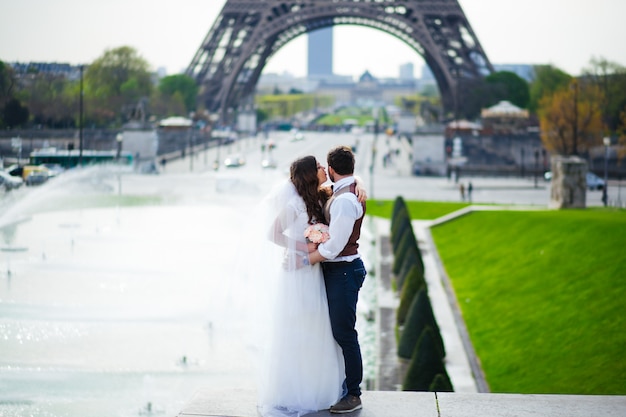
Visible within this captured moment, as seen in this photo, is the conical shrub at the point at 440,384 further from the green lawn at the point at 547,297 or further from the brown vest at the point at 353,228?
the brown vest at the point at 353,228

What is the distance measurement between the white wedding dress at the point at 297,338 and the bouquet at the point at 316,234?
0.06 metres

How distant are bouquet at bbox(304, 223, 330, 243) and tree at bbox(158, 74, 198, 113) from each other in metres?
75.4

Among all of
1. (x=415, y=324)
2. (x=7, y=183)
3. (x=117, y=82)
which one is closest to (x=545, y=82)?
(x=117, y=82)

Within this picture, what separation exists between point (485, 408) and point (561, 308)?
10161 millimetres

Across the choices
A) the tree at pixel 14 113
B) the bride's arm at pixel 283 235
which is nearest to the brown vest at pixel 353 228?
the bride's arm at pixel 283 235

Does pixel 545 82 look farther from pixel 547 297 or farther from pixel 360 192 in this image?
pixel 360 192

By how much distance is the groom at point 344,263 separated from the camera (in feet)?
22.0

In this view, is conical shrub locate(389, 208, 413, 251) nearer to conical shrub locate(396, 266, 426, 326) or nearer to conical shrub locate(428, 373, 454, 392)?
conical shrub locate(396, 266, 426, 326)

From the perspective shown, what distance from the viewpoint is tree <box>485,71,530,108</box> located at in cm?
7788

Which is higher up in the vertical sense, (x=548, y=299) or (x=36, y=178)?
(x=36, y=178)

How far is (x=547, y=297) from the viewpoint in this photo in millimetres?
17312

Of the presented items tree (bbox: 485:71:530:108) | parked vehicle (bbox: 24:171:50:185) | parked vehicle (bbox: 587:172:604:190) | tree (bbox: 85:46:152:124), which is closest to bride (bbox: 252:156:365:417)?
parked vehicle (bbox: 24:171:50:185)

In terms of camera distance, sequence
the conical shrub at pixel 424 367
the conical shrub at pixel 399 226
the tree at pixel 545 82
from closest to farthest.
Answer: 1. the conical shrub at pixel 424 367
2. the conical shrub at pixel 399 226
3. the tree at pixel 545 82

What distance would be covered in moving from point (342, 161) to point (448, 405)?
70.8 inches
